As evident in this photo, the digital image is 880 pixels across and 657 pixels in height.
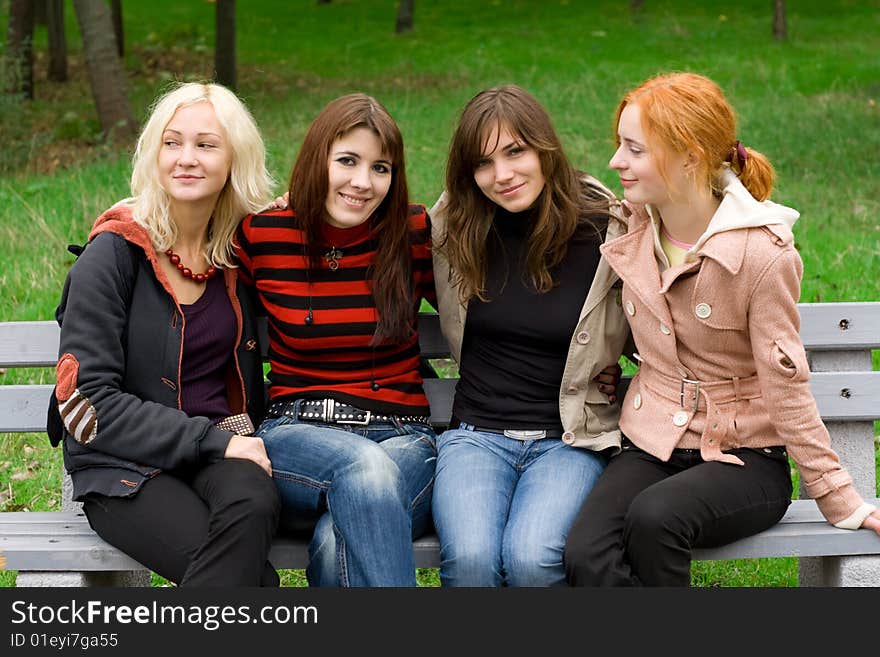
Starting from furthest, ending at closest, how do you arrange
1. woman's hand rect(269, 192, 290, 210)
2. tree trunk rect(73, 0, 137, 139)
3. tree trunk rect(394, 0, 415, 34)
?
tree trunk rect(394, 0, 415, 34) < tree trunk rect(73, 0, 137, 139) < woman's hand rect(269, 192, 290, 210)

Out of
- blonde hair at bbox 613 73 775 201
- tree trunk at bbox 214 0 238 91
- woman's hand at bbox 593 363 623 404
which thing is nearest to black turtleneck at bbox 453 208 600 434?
woman's hand at bbox 593 363 623 404

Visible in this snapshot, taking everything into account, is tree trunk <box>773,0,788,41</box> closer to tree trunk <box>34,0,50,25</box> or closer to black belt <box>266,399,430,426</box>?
tree trunk <box>34,0,50,25</box>

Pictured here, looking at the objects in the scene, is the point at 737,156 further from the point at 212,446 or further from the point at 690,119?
the point at 212,446

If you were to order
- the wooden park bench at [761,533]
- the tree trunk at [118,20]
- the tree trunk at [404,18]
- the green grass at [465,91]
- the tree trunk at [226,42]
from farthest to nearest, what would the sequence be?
the tree trunk at [404,18], the tree trunk at [118,20], the tree trunk at [226,42], the green grass at [465,91], the wooden park bench at [761,533]

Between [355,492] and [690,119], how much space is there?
4.56 feet

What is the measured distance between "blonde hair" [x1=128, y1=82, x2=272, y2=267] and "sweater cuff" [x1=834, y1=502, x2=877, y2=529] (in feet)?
6.48

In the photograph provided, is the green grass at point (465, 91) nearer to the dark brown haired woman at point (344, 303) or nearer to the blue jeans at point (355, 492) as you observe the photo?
the dark brown haired woman at point (344, 303)

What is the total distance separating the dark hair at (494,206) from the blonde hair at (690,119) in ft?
1.09

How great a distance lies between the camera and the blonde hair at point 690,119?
132 inches

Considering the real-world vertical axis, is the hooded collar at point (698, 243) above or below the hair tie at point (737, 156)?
below

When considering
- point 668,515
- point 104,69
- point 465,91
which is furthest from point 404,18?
point 668,515

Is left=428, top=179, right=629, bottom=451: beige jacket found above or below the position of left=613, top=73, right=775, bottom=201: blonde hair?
below

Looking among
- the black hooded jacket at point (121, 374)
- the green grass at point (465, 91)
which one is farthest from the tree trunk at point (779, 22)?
the black hooded jacket at point (121, 374)

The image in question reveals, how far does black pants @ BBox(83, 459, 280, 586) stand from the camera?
318 cm
